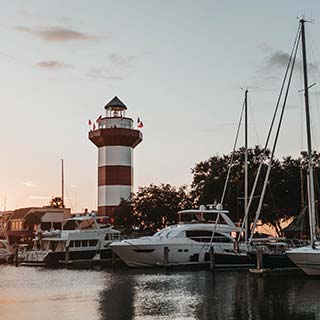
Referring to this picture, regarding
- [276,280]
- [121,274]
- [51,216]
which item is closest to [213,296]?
[276,280]

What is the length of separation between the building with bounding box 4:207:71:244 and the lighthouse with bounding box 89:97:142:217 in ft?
54.4

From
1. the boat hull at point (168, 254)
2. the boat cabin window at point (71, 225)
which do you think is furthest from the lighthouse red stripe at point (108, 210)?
the boat hull at point (168, 254)

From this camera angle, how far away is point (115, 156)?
7331cm

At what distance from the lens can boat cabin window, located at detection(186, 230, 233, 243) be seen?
162ft

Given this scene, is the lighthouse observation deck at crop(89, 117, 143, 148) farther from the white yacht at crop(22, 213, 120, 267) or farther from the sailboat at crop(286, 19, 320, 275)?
the sailboat at crop(286, 19, 320, 275)

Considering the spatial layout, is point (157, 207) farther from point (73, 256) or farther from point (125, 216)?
point (73, 256)

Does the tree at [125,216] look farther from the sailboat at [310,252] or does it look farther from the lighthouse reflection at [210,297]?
the sailboat at [310,252]

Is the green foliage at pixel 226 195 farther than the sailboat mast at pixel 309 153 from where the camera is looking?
Yes

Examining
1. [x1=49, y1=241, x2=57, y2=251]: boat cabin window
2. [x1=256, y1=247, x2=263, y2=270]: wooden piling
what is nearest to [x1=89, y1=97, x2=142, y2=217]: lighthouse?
[x1=49, y1=241, x2=57, y2=251]: boat cabin window

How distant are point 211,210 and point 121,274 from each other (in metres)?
11.5

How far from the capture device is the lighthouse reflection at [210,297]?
2512cm

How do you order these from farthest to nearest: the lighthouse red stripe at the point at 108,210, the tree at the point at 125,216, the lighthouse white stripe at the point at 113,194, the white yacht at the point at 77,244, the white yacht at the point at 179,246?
the lighthouse white stripe at the point at 113,194
the lighthouse red stripe at the point at 108,210
the tree at the point at 125,216
the white yacht at the point at 77,244
the white yacht at the point at 179,246

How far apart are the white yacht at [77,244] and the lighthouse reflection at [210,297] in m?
16.1

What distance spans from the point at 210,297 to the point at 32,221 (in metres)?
62.6
